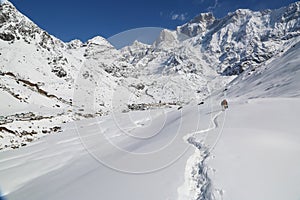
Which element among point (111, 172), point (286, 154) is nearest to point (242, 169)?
point (286, 154)

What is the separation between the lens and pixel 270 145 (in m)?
8.68

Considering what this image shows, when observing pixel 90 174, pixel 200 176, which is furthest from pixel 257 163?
pixel 90 174

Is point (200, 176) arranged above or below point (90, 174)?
below

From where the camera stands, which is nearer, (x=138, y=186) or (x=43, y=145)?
(x=138, y=186)

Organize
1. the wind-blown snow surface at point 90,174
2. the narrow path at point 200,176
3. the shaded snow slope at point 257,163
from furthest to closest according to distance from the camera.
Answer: the wind-blown snow surface at point 90,174 < the narrow path at point 200,176 < the shaded snow slope at point 257,163

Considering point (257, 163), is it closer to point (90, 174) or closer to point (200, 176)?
point (200, 176)

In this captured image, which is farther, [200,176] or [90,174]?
[90,174]

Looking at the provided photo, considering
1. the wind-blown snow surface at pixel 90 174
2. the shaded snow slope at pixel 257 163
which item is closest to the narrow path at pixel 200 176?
the shaded snow slope at pixel 257 163

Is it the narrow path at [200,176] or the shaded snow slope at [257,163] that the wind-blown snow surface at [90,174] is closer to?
→ the narrow path at [200,176]

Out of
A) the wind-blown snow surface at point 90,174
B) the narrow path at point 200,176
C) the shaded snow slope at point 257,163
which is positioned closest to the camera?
the shaded snow slope at point 257,163

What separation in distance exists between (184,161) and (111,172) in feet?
10.7

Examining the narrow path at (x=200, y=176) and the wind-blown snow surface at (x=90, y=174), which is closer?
the narrow path at (x=200, y=176)

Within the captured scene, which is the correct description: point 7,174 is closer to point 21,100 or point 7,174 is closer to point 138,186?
point 138,186

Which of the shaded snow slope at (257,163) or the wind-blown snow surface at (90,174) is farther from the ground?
the wind-blown snow surface at (90,174)
